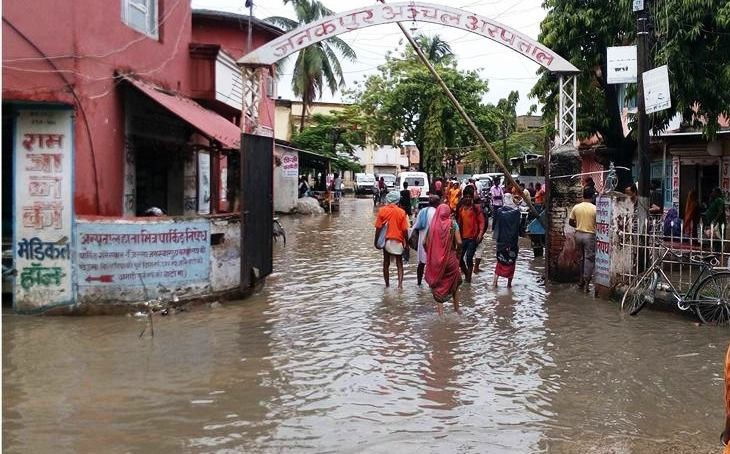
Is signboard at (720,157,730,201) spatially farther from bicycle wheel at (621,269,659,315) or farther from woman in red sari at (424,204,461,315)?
woman in red sari at (424,204,461,315)

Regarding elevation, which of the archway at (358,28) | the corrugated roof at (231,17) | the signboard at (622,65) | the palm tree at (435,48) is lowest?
the signboard at (622,65)

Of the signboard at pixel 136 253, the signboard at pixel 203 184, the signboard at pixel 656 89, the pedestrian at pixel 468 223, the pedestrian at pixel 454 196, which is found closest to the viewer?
the signboard at pixel 136 253

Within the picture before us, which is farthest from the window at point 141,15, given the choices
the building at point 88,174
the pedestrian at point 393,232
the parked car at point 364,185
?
the parked car at point 364,185

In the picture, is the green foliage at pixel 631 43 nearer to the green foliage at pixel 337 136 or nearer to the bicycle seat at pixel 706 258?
the bicycle seat at pixel 706 258

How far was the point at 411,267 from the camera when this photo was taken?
1498cm

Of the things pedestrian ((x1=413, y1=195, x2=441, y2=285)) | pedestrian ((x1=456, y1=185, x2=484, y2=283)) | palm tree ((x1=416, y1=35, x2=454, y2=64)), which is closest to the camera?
pedestrian ((x1=413, y1=195, x2=441, y2=285))

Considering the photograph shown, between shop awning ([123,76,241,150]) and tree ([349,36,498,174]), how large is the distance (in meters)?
26.9

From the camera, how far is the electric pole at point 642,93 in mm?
11117

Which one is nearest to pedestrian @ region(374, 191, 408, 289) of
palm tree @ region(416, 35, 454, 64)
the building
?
the building

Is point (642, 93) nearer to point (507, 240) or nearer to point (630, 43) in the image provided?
point (507, 240)

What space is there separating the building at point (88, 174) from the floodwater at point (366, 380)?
0.60 meters

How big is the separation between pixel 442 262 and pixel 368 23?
14.5 feet

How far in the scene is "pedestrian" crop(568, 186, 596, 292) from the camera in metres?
11.6

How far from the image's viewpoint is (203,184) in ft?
57.4
